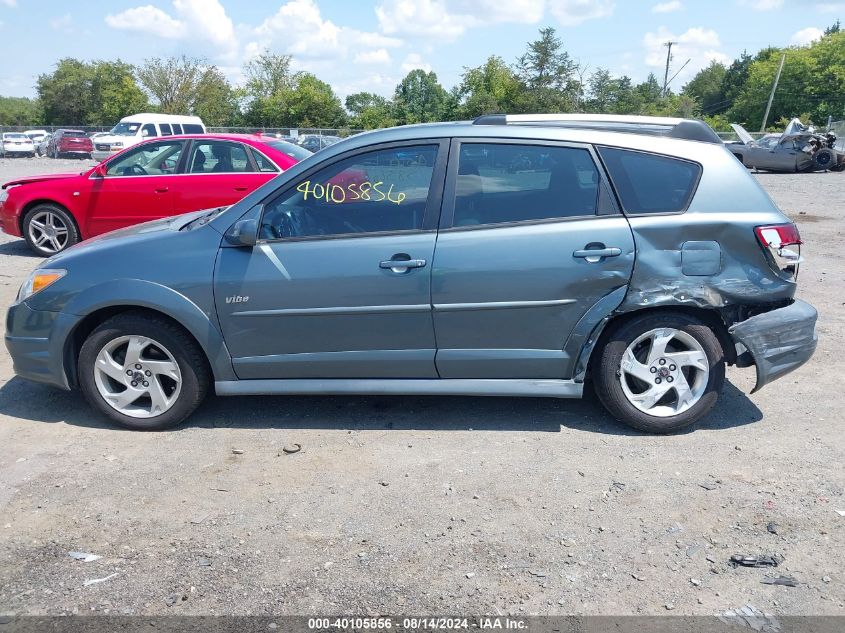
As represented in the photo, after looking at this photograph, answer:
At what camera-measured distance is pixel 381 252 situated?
166 inches

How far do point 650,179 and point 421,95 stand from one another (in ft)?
218

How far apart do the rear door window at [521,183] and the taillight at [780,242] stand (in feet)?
3.18

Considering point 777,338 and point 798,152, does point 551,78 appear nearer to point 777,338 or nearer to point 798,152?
point 798,152

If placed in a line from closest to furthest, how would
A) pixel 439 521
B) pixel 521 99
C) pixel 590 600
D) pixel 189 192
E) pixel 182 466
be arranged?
pixel 590 600, pixel 439 521, pixel 182 466, pixel 189 192, pixel 521 99

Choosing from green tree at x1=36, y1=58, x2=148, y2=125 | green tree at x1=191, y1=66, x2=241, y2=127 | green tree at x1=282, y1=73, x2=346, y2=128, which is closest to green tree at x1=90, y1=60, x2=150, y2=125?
green tree at x1=36, y1=58, x2=148, y2=125

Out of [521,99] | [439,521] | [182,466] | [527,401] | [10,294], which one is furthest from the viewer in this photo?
[521,99]

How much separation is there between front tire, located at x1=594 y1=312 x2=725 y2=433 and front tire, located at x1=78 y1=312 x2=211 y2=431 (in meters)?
2.45

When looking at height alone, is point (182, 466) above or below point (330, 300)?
below

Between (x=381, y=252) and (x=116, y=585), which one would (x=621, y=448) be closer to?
(x=381, y=252)

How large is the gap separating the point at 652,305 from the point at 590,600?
1847mm

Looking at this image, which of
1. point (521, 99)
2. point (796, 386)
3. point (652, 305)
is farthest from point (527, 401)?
point (521, 99)

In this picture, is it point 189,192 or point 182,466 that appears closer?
point 182,466

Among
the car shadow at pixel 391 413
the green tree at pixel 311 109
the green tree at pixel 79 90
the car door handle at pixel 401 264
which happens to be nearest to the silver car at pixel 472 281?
the car door handle at pixel 401 264

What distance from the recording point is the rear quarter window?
167 inches
